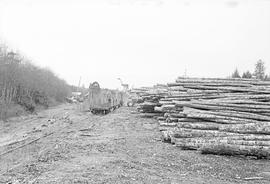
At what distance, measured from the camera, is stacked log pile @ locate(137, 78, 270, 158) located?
7043 millimetres

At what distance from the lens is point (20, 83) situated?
24.4m

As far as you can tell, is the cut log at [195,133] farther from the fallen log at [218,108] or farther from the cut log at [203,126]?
the fallen log at [218,108]

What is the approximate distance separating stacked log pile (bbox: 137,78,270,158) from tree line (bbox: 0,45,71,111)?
14423mm

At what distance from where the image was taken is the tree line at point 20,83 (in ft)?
73.2

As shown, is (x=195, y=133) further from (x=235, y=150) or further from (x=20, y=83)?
(x=20, y=83)

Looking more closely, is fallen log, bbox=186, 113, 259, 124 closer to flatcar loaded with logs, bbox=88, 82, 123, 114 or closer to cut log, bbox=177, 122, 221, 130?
cut log, bbox=177, 122, 221, 130

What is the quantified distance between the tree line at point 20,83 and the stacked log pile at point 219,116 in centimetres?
1442

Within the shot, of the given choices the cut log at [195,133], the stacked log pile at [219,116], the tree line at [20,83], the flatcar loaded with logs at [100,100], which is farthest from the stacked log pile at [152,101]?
the tree line at [20,83]

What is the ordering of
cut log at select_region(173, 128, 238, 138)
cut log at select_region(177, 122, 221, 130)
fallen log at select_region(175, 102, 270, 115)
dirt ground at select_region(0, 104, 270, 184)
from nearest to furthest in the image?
dirt ground at select_region(0, 104, 270, 184), cut log at select_region(173, 128, 238, 138), cut log at select_region(177, 122, 221, 130), fallen log at select_region(175, 102, 270, 115)

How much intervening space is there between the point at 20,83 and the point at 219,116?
794 inches

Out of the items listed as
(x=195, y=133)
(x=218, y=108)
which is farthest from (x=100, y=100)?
(x=195, y=133)

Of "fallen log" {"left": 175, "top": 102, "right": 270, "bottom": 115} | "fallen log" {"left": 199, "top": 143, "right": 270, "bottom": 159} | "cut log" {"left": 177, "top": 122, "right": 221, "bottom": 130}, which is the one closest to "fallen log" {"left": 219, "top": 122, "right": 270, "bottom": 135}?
"cut log" {"left": 177, "top": 122, "right": 221, "bottom": 130}

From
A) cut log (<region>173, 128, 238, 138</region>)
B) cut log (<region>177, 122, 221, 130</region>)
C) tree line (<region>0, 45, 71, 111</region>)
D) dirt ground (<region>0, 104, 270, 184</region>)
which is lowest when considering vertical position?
dirt ground (<region>0, 104, 270, 184</region>)

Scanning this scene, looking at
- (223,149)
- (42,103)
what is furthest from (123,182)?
(42,103)
